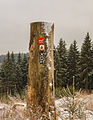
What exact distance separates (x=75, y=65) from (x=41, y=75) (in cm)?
2910

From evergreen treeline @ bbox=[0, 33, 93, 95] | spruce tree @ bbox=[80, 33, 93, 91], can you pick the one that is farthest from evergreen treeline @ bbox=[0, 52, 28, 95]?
spruce tree @ bbox=[80, 33, 93, 91]

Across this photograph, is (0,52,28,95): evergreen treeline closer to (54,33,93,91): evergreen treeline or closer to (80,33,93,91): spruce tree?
(54,33,93,91): evergreen treeline

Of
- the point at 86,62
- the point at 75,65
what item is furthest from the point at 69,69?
the point at 86,62

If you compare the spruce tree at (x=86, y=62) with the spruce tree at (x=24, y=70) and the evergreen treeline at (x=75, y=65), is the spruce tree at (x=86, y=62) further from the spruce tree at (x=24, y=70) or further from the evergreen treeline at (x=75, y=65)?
the spruce tree at (x=24, y=70)

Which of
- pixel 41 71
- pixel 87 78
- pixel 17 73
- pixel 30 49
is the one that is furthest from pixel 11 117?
pixel 17 73

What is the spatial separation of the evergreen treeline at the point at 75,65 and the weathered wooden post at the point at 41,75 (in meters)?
22.9

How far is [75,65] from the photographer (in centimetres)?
3219

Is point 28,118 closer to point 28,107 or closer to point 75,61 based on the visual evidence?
point 28,107

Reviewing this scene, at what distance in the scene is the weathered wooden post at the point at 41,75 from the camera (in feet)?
11.6

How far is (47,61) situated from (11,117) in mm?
1336

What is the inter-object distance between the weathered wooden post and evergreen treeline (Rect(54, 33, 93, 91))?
22.9m

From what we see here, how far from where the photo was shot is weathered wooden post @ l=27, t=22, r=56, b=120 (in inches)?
139

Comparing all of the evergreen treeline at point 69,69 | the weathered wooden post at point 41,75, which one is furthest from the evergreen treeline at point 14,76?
the weathered wooden post at point 41,75

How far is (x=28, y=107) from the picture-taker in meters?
3.62
